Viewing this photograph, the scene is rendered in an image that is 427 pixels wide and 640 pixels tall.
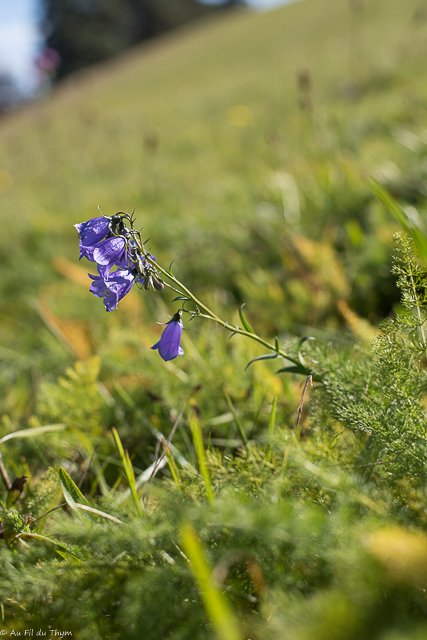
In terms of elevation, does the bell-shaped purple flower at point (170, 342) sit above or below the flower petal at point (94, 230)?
below

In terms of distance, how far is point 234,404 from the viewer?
1644 mm

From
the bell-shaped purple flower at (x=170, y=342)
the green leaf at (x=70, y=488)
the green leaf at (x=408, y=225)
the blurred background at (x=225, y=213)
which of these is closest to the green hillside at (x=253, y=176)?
the blurred background at (x=225, y=213)

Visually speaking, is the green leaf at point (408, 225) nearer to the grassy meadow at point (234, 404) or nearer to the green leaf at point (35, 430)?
the grassy meadow at point (234, 404)

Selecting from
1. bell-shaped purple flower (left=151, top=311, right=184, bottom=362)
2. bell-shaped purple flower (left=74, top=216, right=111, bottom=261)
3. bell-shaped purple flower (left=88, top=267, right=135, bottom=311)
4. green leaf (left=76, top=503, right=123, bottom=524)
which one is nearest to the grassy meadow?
green leaf (left=76, top=503, right=123, bottom=524)

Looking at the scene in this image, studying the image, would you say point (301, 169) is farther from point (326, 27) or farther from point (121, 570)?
point (326, 27)

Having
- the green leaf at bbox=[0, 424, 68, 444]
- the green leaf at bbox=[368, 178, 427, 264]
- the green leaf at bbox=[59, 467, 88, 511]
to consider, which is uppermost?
the green leaf at bbox=[368, 178, 427, 264]

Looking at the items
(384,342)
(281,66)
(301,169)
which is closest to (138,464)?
(384,342)

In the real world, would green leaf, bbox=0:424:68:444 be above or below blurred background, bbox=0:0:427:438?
above

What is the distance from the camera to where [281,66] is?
379 inches

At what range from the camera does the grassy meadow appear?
79 cm

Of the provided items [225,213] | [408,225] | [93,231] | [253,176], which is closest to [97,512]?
[93,231]

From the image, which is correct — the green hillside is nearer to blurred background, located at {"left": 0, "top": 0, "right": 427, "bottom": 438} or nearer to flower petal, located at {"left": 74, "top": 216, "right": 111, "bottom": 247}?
blurred background, located at {"left": 0, "top": 0, "right": 427, "bottom": 438}

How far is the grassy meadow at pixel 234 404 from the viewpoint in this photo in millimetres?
790

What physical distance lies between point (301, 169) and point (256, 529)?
10.8 ft
